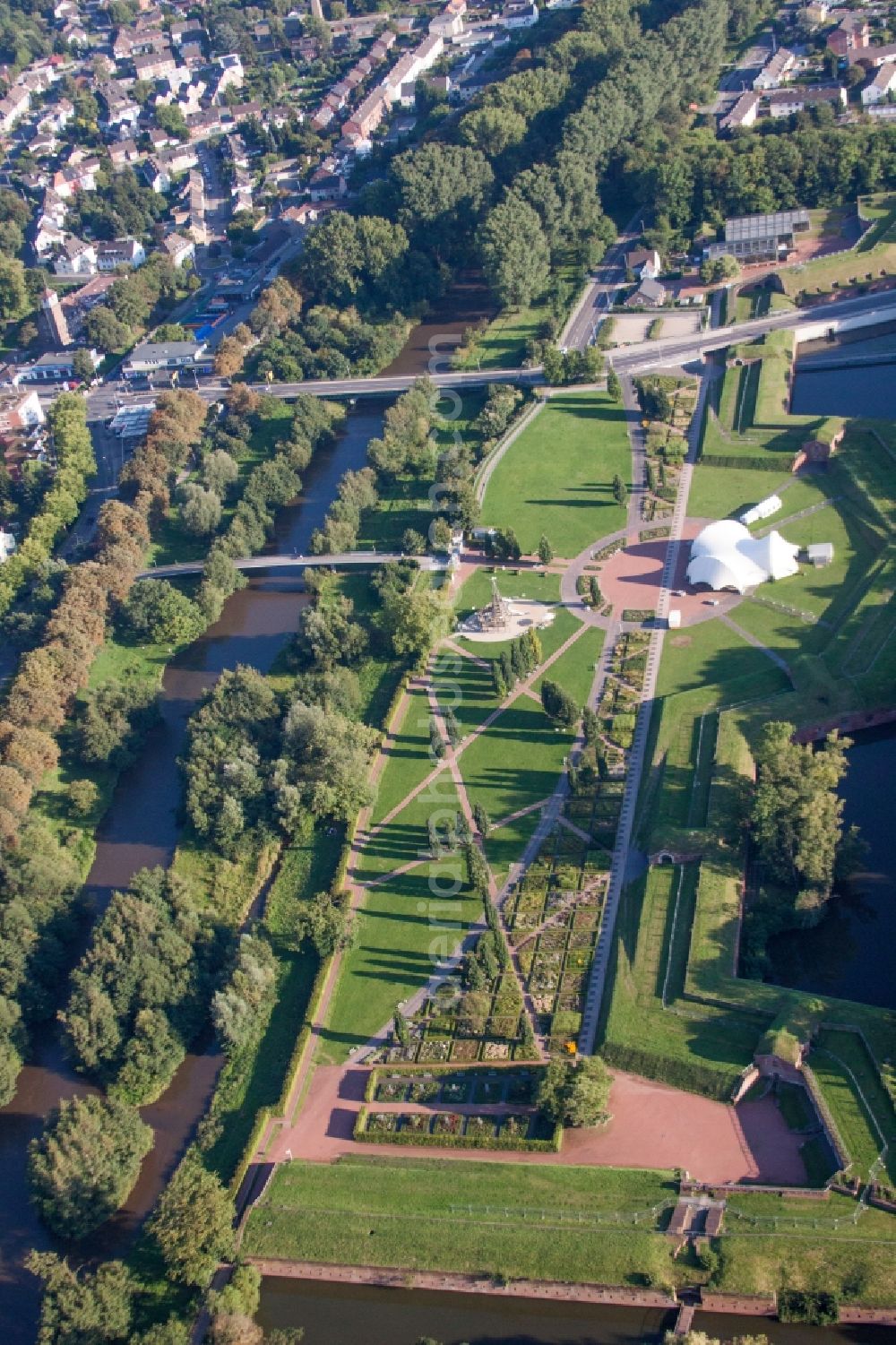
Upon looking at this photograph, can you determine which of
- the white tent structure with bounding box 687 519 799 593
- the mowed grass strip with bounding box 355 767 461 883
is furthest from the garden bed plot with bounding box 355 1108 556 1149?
the white tent structure with bounding box 687 519 799 593

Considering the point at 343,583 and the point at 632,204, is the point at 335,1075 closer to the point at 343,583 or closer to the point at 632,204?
the point at 343,583

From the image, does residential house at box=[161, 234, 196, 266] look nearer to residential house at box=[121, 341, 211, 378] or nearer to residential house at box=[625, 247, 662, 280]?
residential house at box=[121, 341, 211, 378]

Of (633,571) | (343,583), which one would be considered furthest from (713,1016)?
(343,583)

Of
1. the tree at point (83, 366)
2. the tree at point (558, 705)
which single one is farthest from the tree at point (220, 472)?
the tree at point (558, 705)

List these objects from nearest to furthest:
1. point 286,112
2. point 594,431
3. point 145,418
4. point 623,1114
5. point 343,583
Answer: point 623,1114, point 343,583, point 594,431, point 145,418, point 286,112

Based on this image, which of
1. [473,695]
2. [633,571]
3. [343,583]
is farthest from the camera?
[343,583]

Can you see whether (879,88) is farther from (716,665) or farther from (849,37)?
(716,665)
